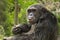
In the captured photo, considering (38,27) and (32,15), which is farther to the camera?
(32,15)

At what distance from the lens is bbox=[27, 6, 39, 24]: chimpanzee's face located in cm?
659

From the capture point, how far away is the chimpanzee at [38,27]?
6.52 metres

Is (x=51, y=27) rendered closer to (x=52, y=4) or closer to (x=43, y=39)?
(x=43, y=39)

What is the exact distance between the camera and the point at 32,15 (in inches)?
264

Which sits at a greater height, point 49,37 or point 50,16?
point 50,16

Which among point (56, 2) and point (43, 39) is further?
point (56, 2)

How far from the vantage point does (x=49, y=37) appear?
659 cm

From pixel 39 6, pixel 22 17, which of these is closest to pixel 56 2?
pixel 22 17

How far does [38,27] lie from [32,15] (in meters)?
0.32

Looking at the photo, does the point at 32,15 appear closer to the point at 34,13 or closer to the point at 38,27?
the point at 34,13

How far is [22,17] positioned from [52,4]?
154 centimetres

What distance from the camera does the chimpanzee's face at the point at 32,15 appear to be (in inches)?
259

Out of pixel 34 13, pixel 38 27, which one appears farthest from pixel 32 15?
pixel 38 27

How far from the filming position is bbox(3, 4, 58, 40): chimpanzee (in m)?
6.52
